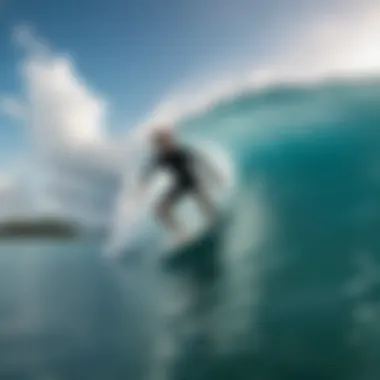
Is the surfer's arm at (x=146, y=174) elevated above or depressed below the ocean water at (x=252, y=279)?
above

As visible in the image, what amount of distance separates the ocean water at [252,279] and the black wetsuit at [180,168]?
8cm

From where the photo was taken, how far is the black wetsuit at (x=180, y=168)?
7.95ft

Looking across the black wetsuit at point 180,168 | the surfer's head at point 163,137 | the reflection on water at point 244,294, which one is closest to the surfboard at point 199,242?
the reflection on water at point 244,294

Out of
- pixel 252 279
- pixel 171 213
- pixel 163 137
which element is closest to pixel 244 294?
pixel 252 279

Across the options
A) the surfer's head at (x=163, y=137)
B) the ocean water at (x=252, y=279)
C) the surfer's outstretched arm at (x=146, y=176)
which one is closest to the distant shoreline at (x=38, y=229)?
the ocean water at (x=252, y=279)

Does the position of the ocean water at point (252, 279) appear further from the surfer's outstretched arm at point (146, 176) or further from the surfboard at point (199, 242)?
the surfer's outstretched arm at point (146, 176)

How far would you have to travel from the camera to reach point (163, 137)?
2443 mm

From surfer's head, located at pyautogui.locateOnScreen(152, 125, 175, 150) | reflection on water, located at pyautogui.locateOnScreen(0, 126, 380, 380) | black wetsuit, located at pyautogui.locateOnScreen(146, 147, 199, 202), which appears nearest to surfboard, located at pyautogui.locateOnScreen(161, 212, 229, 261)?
reflection on water, located at pyautogui.locateOnScreen(0, 126, 380, 380)

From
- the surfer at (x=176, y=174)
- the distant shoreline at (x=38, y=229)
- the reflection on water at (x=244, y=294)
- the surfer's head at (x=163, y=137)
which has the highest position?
the surfer's head at (x=163, y=137)

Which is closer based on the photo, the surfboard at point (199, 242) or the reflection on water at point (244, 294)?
the reflection on water at point (244, 294)

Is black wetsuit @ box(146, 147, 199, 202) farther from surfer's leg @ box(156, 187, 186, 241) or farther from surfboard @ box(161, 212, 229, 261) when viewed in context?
surfboard @ box(161, 212, 229, 261)

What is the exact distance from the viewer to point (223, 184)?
7.98 feet

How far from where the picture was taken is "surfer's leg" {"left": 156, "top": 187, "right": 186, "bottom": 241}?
7.89 ft

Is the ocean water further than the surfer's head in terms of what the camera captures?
No
